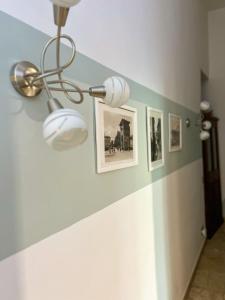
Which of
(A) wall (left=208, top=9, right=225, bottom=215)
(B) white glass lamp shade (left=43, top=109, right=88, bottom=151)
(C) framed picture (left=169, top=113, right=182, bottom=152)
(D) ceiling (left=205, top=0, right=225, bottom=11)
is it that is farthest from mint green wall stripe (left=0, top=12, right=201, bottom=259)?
(D) ceiling (left=205, top=0, right=225, bottom=11)

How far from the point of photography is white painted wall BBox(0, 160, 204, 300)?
2.90 feet

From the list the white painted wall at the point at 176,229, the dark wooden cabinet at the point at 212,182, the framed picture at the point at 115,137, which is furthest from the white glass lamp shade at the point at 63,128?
the dark wooden cabinet at the point at 212,182

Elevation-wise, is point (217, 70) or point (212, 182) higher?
point (217, 70)

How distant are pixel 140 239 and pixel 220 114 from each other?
3521 millimetres

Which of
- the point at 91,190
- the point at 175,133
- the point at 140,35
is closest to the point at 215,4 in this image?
the point at 175,133

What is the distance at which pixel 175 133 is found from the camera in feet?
8.15

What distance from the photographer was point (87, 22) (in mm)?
1168

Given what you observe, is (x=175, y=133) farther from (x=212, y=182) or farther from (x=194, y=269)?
(x=212, y=182)

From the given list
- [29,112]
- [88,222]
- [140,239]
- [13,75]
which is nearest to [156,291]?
[140,239]

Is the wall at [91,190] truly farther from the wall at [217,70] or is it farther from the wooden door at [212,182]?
the wall at [217,70]

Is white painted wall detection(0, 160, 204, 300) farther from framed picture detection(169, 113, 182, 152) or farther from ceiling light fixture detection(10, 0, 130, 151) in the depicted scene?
ceiling light fixture detection(10, 0, 130, 151)

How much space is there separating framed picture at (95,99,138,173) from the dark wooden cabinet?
2.62 metres

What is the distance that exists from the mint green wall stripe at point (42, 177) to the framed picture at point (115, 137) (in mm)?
43

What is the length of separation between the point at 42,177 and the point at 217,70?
4362 mm
